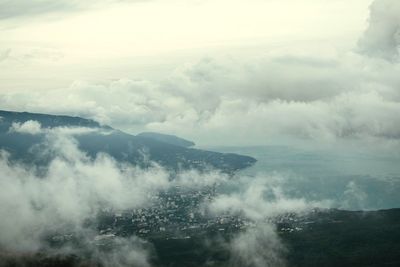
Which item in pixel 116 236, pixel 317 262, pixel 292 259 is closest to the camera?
pixel 317 262

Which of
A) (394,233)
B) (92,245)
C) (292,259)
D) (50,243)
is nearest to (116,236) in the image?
(92,245)

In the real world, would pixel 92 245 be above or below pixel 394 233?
below

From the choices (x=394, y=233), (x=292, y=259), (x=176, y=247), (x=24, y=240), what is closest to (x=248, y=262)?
(x=292, y=259)

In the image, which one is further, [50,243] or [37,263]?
[50,243]

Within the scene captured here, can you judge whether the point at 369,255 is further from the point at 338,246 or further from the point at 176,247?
the point at 176,247

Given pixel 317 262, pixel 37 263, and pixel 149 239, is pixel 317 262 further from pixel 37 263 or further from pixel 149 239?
pixel 37 263

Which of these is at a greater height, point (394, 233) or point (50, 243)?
point (394, 233)

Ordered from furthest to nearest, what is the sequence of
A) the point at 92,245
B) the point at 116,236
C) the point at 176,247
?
1. the point at 116,236
2. the point at 92,245
3. the point at 176,247

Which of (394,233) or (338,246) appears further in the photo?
(394,233)

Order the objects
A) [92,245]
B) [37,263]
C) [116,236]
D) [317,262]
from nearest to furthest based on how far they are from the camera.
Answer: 1. [37,263]
2. [317,262]
3. [92,245]
4. [116,236]
